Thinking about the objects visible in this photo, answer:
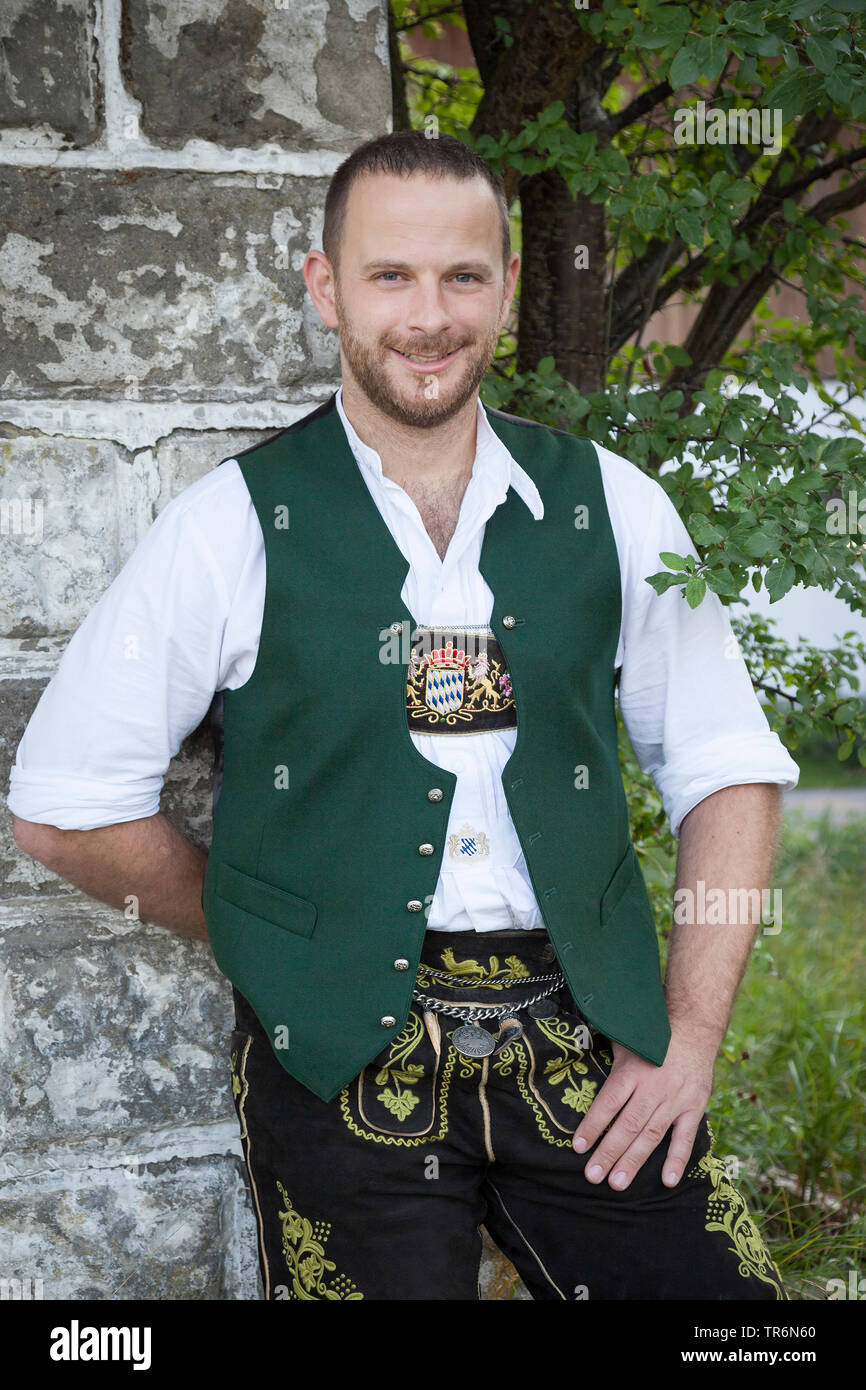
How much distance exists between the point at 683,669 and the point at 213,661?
679mm

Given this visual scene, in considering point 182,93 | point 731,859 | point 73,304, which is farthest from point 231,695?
point 182,93

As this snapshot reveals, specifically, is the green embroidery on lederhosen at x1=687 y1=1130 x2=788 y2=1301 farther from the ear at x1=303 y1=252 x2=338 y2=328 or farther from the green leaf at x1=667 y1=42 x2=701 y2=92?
the green leaf at x1=667 y1=42 x2=701 y2=92

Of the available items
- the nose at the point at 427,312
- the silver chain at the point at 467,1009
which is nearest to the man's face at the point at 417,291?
the nose at the point at 427,312

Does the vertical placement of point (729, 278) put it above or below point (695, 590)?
above

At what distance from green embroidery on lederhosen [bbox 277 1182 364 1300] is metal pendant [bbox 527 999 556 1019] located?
38 cm

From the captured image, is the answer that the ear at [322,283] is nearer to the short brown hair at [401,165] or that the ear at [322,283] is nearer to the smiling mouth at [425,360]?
the short brown hair at [401,165]

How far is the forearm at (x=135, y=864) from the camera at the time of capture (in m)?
1.76

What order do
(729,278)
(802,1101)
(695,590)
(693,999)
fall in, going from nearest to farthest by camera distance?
(695,590), (693,999), (729,278), (802,1101)

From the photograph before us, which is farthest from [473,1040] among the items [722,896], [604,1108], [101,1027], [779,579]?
[779,579]

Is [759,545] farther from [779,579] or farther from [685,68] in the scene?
[685,68]

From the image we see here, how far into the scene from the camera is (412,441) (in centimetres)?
185

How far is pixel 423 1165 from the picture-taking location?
66.7 inches

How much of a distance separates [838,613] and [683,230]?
250 inches
